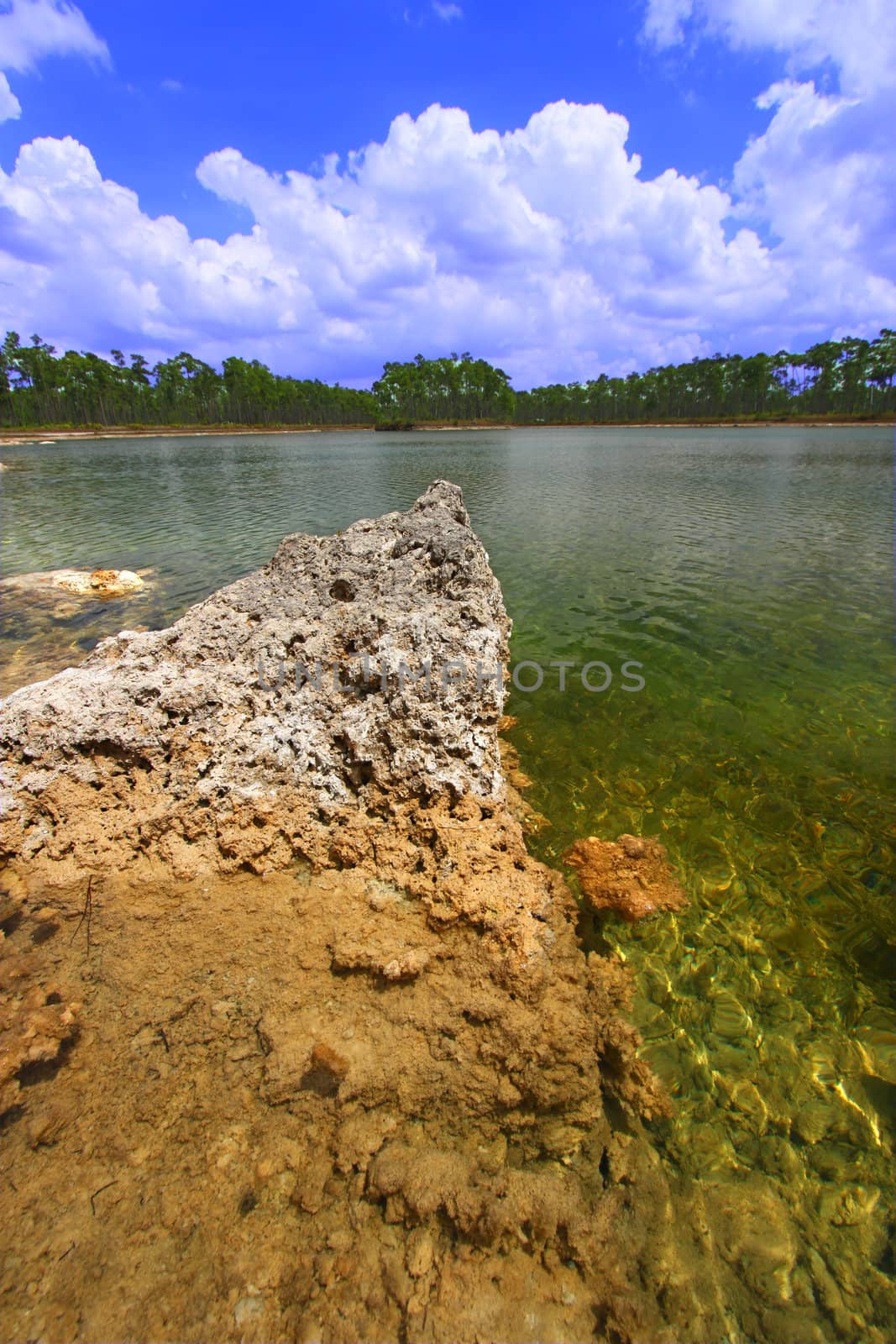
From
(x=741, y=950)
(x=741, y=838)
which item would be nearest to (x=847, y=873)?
(x=741, y=838)

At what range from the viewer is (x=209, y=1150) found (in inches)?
95.9

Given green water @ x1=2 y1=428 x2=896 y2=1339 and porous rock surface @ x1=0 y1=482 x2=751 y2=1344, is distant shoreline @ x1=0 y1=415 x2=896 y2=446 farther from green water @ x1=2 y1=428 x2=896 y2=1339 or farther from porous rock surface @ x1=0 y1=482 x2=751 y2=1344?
porous rock surface @ x1=0 y1=482 x2=751 y2=1344

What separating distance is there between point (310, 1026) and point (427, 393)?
145 m

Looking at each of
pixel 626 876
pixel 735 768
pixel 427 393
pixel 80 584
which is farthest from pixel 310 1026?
pixel 427 393

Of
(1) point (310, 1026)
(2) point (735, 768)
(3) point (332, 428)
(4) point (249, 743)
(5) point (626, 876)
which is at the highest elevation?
(3) point (332, 428)

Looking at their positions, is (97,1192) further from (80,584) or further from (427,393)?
(427,393)

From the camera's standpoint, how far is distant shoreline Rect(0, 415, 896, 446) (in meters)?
86.8

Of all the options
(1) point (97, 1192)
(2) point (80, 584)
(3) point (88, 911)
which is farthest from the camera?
(2) point (80, 584)

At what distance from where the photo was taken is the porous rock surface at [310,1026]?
2123 millimetres

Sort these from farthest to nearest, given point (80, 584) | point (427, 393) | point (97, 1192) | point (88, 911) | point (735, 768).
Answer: point (427, 393) < point (80, 584) < point (735, 768) < point (88, 911) < point (97, 1192)

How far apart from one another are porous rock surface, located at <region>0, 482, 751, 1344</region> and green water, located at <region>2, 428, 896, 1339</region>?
582 mm

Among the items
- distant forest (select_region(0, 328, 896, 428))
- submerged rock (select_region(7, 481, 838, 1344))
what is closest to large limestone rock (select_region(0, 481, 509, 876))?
submerged rock (select_region(7, 481, 838, 1344))

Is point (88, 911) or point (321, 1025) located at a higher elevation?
point (88, 911)

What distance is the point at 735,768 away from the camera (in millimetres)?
5762
